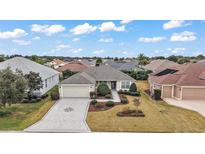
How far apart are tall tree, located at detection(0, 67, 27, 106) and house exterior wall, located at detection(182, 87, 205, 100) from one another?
514 inches

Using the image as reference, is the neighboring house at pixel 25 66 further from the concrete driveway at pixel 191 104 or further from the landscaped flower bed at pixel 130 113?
the concrete driveway at pixel 191 104

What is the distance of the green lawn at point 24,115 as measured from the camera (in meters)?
11.4

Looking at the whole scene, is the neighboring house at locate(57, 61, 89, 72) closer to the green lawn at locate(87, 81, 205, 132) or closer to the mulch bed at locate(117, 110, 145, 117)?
the green lawn at locate(87, 81, 205, 132)

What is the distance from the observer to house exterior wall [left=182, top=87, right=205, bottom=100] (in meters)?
18.5

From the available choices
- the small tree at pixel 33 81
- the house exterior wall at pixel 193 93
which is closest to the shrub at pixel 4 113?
the small tree at pixel 33 81

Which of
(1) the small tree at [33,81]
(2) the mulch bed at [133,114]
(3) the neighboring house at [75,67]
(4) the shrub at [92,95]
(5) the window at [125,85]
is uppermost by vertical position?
(3) the neighboring house at [75,67]

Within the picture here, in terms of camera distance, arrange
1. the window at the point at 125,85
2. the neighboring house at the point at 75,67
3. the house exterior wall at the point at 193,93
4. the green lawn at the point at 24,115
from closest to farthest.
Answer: the green lawn at the point at 24,115, the house exterior wall at the point at 193,93, the window at the point at 125,85, the neighboring house at the point at 75,67

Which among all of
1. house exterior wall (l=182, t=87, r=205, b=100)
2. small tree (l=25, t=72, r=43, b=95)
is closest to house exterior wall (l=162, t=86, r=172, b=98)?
house exterior wall (l=182, t=87, r=205, b=100)

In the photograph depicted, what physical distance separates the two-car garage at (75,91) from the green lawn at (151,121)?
182 inches

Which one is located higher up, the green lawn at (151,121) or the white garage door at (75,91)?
the white garage door at (75,91)
